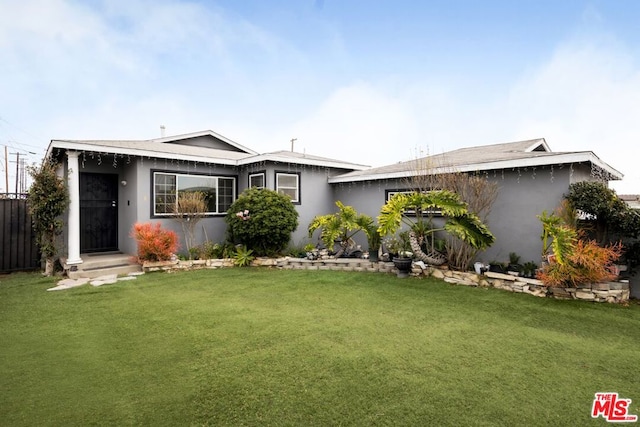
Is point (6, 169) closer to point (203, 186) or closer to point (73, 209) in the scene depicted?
point (73, 209)

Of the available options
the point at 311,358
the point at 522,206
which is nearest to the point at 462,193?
the point at 522,206

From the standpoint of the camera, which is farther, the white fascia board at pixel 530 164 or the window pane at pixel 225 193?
the window pane at pixel 225 193

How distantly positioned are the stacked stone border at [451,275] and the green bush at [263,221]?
46 cm

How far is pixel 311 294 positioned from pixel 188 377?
10.0 feet

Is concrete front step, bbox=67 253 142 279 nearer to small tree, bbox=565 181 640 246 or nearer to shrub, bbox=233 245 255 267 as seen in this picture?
shrub, bbox=233 245 255 267

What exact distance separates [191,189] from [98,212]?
2.71 m

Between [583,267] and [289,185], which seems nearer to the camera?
[583,267]

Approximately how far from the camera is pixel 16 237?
7.91m

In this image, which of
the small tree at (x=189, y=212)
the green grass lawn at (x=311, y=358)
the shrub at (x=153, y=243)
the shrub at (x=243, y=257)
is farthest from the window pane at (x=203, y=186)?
the green grass lawn at (x=311, y=358)

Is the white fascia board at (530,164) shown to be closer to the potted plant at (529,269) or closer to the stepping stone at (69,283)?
the potted plant at (529,269)

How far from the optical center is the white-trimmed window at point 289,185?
389 inches

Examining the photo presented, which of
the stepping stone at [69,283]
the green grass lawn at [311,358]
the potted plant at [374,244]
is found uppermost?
the potted plant at [374,244]

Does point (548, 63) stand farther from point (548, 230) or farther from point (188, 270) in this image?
point (188, 270)

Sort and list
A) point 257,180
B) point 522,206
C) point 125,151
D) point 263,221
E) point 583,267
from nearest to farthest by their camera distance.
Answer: point 583,267, point 522,206, point 125,151, point 263,221, point 257,180
